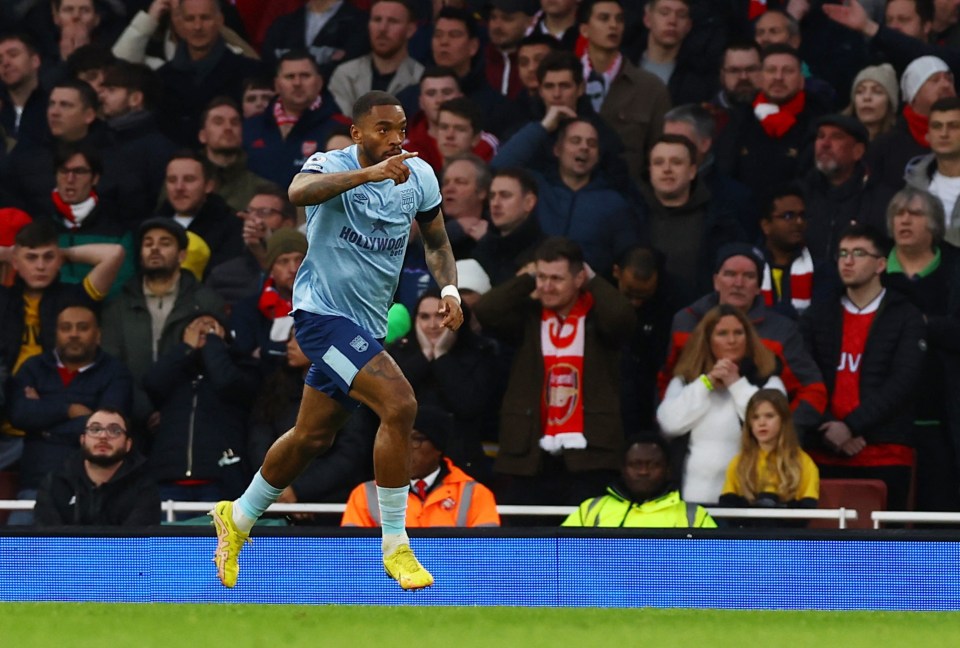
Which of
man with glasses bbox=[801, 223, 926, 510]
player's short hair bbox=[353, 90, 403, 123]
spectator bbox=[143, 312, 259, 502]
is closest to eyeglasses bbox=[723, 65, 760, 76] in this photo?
man with glasses bbox=[801, 223, 926, 510]

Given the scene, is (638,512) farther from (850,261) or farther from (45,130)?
(45,130)

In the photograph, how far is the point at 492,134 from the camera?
43.8 feet

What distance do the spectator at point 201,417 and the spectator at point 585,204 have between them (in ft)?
7.32

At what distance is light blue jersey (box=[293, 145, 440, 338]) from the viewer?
8070 millimetres

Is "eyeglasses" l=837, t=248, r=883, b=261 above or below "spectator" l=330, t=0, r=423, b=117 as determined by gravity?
below

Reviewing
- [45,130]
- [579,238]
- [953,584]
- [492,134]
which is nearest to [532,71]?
[492,134]

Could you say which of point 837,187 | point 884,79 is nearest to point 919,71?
point 884,79


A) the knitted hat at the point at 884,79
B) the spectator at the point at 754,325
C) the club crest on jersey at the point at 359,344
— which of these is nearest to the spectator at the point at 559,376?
the spectator at the point at 754,325

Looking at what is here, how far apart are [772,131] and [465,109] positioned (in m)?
2.12

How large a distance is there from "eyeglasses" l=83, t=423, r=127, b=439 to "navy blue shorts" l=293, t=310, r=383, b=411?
280 centimetres

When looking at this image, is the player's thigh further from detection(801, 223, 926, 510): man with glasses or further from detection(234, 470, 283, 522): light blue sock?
detection(801, 223, 926, 510): man with glasses

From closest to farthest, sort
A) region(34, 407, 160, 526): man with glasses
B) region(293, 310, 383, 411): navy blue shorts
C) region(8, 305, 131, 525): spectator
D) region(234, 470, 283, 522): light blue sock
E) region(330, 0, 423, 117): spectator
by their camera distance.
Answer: region(293, 310, 383, 411): navy blue shorts → region(234, 470, 283, 522): light blue sock → region(34, 407, 160, 526): man with glasses → region(8, 305, 131, 525): spectator → region(330, 0, 423, 117): spectator

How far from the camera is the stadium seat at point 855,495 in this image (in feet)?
35.7

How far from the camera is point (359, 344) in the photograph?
26.3 ft
